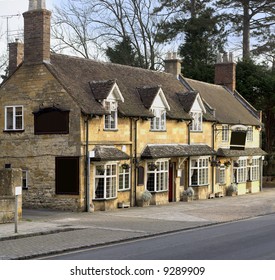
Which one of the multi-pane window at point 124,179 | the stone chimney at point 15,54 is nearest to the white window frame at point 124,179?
the multi-pane window at point 124,179

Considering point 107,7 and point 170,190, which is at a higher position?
point 107,7

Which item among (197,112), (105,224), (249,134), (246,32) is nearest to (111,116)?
(105,224)

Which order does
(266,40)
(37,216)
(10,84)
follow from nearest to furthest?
(37,216) → (10,84) → (266,40)

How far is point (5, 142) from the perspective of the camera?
30.2 m

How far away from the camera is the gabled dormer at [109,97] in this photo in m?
→ 28.7

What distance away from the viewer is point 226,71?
151 ft

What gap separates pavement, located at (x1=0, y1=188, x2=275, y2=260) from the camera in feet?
58.5

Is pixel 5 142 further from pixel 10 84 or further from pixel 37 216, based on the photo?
pixel 37 216

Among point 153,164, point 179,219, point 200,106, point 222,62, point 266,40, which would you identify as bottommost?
point 179,219

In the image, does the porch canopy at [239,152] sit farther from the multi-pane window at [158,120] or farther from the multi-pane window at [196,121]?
the multi-pane window at [158,120]

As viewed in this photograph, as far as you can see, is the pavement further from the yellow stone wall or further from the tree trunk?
the tree trunk

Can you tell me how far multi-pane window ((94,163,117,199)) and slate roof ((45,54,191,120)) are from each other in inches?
105

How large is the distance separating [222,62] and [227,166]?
32.2 ft

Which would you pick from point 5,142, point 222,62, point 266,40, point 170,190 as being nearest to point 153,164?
point 170,190
